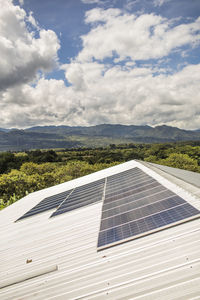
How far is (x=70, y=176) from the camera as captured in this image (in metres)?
48.3

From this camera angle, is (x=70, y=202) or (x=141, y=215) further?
(x=70, y=202)

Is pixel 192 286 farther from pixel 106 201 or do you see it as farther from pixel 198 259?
pixel 106 201

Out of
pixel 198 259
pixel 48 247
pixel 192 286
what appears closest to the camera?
pixel 192 286

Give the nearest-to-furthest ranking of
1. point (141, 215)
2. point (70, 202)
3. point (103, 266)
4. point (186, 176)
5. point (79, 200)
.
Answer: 1. point (103, 266)
2. point (141, 215)
3. point (79, 200)
4. point (70, 202)
5. point (186, 176)

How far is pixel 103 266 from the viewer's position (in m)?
5.38

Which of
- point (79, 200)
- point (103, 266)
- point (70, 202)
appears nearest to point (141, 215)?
point (103, 266)

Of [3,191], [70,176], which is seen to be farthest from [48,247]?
[70,176]

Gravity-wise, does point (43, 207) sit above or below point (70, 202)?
below

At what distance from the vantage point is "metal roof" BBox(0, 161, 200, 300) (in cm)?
429

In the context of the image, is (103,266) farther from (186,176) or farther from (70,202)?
(186,176)

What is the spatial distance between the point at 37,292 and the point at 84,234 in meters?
3.08

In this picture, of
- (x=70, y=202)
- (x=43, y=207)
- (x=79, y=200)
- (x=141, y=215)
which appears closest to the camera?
(x=141, y=215)

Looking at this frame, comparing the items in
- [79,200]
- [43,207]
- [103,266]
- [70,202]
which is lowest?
[43,207]

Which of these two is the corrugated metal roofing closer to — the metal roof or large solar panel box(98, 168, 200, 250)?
large solar panel box(98, 168, 200, 250)
